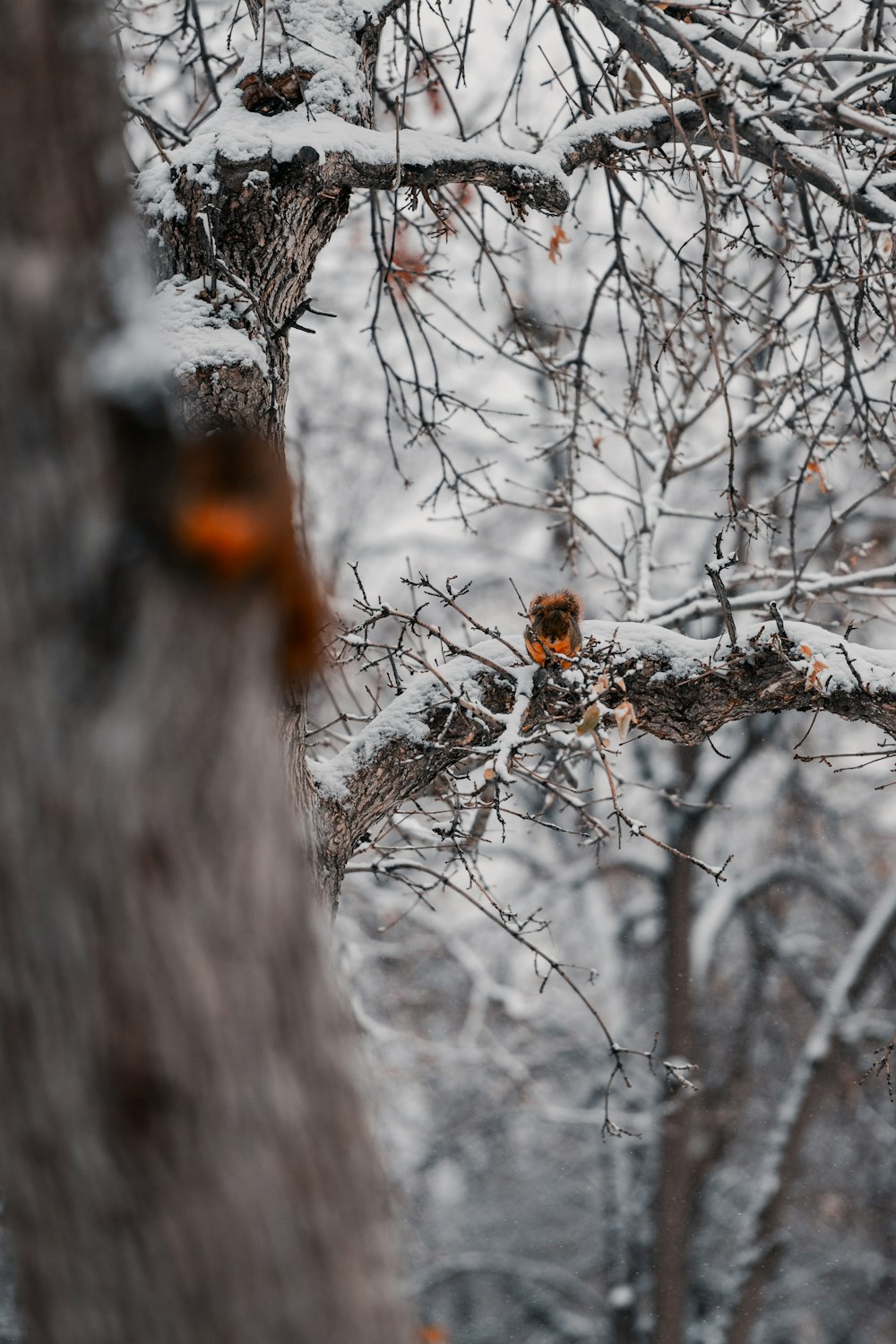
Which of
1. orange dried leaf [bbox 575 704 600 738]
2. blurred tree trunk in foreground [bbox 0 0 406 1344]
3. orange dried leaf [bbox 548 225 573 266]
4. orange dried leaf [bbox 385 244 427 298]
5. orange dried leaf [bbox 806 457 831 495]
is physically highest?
orange dried leaf [bbox 385 244 427 298]

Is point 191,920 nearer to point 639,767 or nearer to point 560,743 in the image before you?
point 560,743

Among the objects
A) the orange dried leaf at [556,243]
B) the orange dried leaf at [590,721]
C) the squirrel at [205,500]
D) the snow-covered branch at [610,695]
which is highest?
the orange dried leaf at [556,243]

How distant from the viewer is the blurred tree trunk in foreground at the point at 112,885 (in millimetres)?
888

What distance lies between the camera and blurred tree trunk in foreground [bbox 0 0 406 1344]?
0.89 metres

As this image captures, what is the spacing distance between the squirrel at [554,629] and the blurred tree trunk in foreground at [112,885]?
223 centimetres

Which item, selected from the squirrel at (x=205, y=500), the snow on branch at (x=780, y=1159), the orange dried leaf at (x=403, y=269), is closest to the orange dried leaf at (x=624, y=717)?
the squirrel at (x=205, y=500)

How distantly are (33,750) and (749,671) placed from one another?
276 centimetres

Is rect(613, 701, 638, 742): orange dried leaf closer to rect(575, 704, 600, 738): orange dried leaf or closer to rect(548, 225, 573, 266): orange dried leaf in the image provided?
rect(575, 704, 600, 738): orange dried leaf

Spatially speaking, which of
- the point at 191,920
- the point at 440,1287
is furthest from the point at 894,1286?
the point at 191,920

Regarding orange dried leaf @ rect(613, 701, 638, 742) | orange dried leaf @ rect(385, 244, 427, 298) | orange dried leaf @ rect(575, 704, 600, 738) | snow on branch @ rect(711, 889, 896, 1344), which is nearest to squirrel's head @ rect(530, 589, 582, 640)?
orange dried leaf @ rect(613, 701, 638, 742)

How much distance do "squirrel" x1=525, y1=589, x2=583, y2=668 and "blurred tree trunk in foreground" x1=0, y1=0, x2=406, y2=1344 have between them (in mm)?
2230

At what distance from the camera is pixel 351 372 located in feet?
40.3

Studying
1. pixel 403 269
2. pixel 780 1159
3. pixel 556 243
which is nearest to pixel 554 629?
pixel 556 243

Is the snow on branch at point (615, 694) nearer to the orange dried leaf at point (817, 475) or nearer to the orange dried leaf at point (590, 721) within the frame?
the orange dried leaf at point (590, 721)
